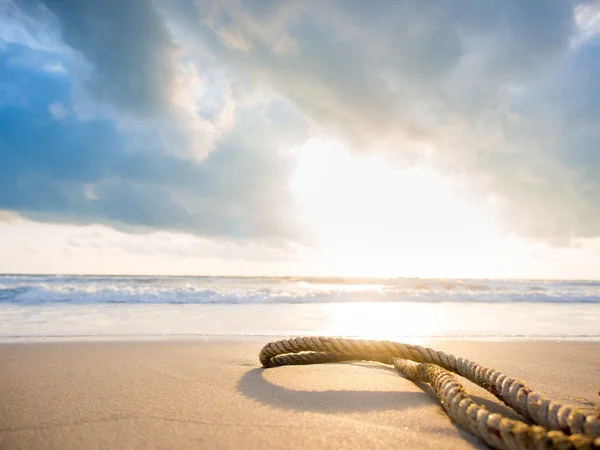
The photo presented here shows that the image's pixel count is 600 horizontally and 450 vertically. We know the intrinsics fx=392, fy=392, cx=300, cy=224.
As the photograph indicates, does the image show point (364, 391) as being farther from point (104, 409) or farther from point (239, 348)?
point (239, 348)

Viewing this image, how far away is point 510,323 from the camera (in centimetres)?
686

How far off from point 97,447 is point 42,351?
266 centimetres

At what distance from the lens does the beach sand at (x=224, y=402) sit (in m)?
1.41

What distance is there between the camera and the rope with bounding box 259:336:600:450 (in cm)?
106

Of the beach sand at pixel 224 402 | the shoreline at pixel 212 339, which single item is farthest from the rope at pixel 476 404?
the shoreline at pixel 212 339

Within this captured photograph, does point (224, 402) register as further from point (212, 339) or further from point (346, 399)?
point (212, 339)

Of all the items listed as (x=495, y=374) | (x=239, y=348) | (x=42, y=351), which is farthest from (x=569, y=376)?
(x=42, y=351)

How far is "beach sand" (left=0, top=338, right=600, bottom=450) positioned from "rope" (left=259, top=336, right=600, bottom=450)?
0.08m

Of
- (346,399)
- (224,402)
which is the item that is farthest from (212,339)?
(346,399)

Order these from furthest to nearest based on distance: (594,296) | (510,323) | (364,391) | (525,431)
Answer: (594,296), (510,323), (364,391), (525,431)

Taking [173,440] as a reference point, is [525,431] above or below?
above

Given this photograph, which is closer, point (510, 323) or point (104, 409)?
point (104, 409)

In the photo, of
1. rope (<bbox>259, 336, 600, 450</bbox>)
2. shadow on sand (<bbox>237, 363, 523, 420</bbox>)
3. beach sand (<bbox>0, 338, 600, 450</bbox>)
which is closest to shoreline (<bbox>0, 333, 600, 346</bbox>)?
beach sand (<bbox>0, 338, 600, 450</bbox>)

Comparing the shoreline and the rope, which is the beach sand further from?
the shoreline
